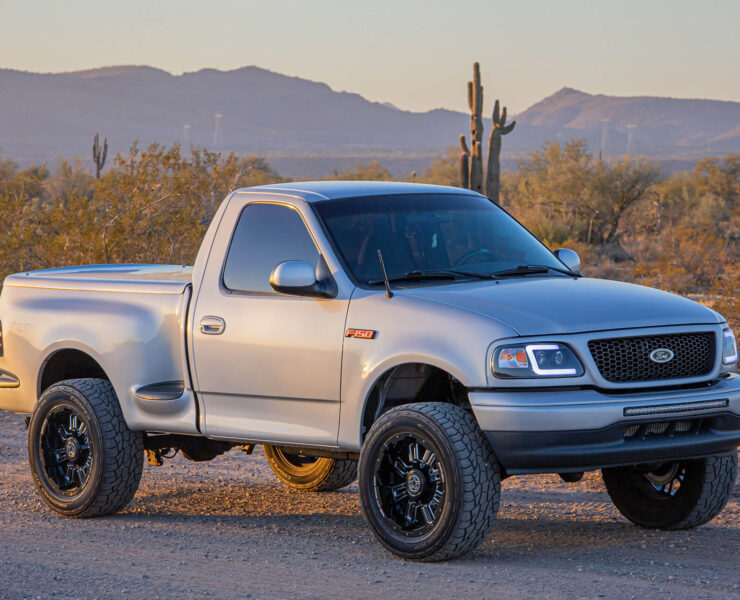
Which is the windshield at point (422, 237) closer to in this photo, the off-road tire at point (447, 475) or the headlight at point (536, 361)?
the off-road tire at point (447, 475)

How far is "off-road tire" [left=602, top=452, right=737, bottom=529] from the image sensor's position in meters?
6.51

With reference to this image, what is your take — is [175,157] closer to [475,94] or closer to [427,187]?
[475,94]

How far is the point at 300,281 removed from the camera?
20.3 feet

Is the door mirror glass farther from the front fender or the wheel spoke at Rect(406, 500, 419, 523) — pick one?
the wheel spoke at Rect(406, 500, 419, 523)

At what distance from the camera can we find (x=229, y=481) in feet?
30.7

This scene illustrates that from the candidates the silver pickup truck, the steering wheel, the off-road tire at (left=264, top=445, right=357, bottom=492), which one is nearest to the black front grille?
the silver pickup truck

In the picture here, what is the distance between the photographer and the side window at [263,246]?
6730 millimetres

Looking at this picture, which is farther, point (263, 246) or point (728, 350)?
point (263, 246)

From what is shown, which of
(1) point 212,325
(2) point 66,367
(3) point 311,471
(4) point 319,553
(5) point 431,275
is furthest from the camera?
(3) point 311,471

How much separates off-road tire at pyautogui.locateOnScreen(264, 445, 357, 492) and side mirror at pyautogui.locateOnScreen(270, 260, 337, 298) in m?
2.41

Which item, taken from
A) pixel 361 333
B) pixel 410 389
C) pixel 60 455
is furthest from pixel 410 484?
pixel 60 455

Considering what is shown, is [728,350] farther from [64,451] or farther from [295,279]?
[64,451]

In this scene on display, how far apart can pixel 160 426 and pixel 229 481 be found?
2200 mm

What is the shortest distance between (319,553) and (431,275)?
63.5 inches
